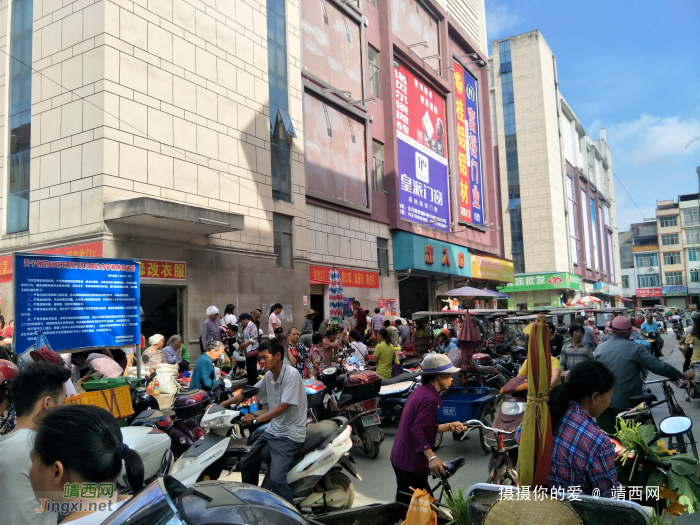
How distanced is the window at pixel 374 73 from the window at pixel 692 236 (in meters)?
73.7

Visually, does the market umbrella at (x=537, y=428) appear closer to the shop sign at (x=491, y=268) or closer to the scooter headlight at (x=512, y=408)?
the scooter headlight at (x=512, y=408)

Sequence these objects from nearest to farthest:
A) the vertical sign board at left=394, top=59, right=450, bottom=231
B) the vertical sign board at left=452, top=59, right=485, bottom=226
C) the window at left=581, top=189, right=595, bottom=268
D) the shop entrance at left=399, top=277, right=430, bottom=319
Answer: the vertical sign board at left=394, top=59, right=450, bottom=231 → the shop entrance at left=399, top=277, right=430, bottom=319 → the vertical sign board at left=452, top=59, right=485, bottom=226 → the window at left=581, top=189, right=595, bottom=268

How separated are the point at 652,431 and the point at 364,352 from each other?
28.8 feet

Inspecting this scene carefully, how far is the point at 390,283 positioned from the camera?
76.1ft

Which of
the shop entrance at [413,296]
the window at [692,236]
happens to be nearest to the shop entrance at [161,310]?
the shop entrance at [413,296]

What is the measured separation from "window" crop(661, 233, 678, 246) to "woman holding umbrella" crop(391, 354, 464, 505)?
9024 cm

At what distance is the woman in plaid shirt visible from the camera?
9.21 ft

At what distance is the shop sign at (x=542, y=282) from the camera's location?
→ 50.1 meters

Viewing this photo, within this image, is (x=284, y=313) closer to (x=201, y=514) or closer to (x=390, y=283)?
(x=390, y=283)

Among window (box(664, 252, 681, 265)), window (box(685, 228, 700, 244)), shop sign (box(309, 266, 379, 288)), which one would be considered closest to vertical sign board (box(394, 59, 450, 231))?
shop sign (box(309, 266, 379, 288))

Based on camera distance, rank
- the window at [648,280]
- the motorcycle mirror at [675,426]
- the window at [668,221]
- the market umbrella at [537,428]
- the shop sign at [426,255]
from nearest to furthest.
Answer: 1. the market umbrella at [537,428]
2. the motorcycle mirror at [675,426]
3. the shop sign at [426,255]
4. the window at [668,221]
5. the window at [648,280]

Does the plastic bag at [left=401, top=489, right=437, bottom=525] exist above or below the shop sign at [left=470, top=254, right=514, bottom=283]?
below

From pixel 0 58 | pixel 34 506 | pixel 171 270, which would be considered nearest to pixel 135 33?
pixel 0 58

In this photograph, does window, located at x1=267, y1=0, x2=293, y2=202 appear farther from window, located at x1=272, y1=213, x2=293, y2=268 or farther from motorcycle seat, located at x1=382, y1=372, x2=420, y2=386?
motorcycle seat, located at x1=382, y1=372, x2=420, y2=386
